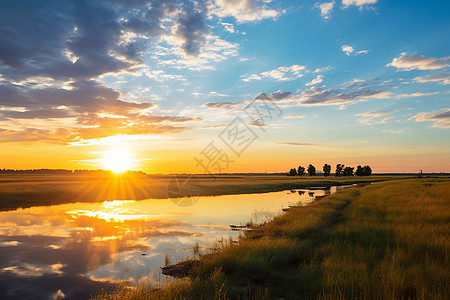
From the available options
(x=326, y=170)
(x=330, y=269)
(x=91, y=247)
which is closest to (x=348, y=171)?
(x=326, y=170)

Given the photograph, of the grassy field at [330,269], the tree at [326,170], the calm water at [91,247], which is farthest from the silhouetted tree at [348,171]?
the grassy field at [330,269]

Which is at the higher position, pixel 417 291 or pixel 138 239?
pixel 417 291

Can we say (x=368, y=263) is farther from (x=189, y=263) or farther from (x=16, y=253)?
(x=16, y=253)

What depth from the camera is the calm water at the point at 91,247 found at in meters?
10.3

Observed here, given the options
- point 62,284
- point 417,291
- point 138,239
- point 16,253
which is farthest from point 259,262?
point 16,253

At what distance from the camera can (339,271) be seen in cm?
814

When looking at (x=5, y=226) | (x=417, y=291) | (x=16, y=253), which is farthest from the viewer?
(x=5, y=226)

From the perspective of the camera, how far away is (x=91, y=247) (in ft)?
49.5

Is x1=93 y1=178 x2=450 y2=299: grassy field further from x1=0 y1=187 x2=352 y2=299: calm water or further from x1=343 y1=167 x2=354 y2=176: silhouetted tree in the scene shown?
x1=343 y1=167 x2=354 y2=176: silhouetted tree

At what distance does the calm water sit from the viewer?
1028cm

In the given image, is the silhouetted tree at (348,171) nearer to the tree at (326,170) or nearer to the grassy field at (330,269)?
the tree at (326,170)

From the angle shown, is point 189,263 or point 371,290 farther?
point 189,263

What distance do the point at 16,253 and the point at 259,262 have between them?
13526 millimetres

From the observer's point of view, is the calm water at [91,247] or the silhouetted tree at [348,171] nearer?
the calm water at [91,247]
